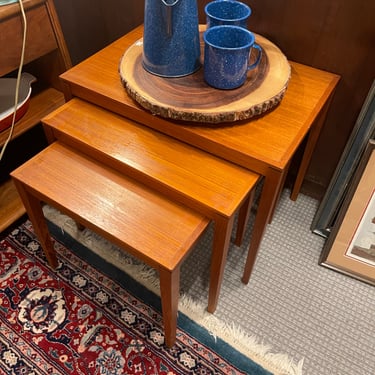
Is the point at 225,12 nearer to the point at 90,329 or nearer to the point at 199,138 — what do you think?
the point at 199,138

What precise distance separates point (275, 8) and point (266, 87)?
0.28 m

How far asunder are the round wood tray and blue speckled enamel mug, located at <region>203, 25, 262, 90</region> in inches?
0.8

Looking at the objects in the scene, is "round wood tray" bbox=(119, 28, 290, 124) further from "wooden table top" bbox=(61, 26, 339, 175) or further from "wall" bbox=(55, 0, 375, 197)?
"wall" bbox=(55, 0, 375, 197)

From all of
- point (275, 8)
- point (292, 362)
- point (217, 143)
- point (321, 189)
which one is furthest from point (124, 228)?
point (321, 189)

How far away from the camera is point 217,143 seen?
Answer: 31.5 inches

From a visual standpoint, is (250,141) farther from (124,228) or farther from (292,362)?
(292,362)

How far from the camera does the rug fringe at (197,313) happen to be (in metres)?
0.96

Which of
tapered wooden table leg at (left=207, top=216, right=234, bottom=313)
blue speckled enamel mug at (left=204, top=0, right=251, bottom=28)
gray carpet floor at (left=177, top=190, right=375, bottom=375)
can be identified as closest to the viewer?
tapered wooden table leg at (left=207, top=216, right=234, bottom=313)

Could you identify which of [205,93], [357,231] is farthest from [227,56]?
[357,231]

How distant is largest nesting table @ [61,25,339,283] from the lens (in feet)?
2.57

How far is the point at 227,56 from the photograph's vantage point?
79 cm

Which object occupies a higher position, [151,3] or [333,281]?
[151,3]

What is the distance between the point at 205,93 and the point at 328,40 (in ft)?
1.25

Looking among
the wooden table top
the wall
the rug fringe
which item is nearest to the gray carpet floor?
the rug fringe
